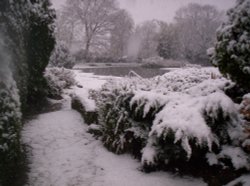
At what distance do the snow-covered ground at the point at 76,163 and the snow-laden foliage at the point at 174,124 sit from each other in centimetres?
20

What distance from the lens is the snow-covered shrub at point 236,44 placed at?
2699 millimetres

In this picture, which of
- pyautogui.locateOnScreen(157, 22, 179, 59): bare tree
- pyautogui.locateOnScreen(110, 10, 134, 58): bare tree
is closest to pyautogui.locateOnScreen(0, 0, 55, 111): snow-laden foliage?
pyautogui.locateOnScreen(157, 22, 179, 59): bare tree

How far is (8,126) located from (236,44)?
251 centimetres

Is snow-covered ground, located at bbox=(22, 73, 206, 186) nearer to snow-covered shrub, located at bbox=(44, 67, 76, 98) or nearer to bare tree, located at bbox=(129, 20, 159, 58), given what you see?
snow-covered shrub, located at bbox=(44, 67, 76, 98)

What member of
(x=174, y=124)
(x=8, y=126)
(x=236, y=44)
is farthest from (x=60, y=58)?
(x=236, y=44)

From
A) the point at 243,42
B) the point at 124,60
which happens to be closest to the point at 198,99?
the point at 243,42

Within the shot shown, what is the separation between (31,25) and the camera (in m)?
5.46

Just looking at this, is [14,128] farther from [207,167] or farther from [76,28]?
[76,28]

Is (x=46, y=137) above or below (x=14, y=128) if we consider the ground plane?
below

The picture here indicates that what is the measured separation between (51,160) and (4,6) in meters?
2.25

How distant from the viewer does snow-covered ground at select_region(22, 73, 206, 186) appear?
3.51 meters

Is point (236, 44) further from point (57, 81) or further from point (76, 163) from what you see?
point (57, 81)

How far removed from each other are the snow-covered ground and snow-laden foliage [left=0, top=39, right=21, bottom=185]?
0.55 m

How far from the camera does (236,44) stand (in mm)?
2740
